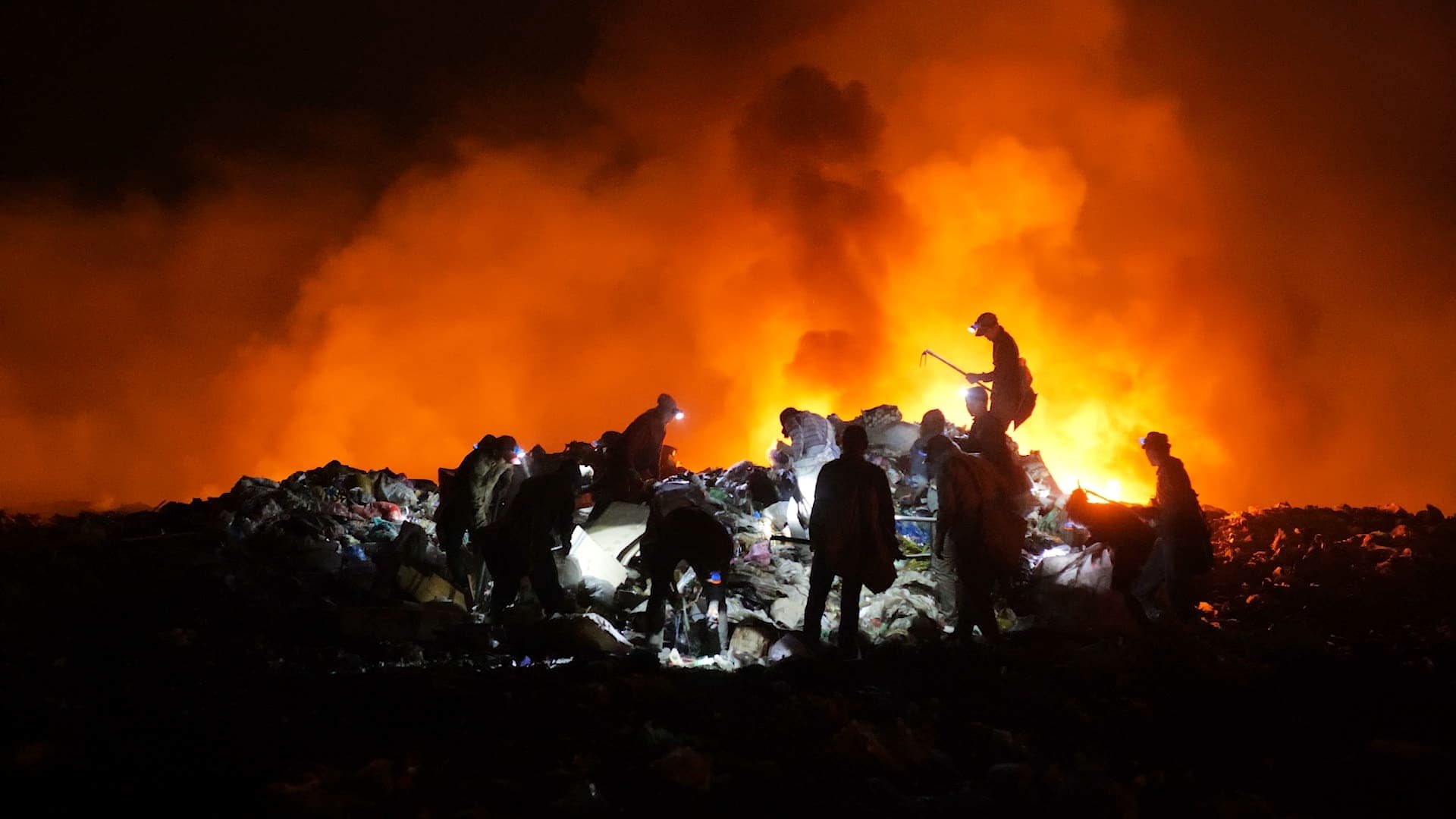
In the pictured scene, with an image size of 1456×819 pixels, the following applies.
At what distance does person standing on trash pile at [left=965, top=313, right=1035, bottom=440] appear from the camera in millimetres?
7410

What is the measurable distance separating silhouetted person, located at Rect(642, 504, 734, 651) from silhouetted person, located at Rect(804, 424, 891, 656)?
773mm

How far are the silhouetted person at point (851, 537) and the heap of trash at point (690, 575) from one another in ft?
1.19

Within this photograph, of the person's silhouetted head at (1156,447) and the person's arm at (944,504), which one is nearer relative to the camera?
the person's arm at (944,504)

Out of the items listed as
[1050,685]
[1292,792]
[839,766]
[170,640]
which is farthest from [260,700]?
[1292,792]

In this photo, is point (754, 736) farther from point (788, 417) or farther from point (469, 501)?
point (788, 417)

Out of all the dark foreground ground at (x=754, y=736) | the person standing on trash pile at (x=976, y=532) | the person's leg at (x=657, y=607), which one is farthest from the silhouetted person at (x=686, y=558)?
the person standing on trash pile at (x=976, y=532)

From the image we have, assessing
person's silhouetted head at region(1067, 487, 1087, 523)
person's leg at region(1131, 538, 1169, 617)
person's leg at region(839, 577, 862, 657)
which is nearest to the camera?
person's leg at region(839, 577, 862, 657)

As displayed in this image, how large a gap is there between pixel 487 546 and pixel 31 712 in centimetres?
340

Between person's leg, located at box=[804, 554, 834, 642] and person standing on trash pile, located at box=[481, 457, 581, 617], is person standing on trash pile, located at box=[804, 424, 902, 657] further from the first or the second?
person standing on trash pile, located at box=[481, 457, 581, 617]

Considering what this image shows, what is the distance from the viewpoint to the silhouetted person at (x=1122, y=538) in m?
5.70

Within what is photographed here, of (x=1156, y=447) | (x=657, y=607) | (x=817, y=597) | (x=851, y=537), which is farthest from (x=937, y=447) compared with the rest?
(x=657, y=607)

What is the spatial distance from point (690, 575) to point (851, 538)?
2796mm

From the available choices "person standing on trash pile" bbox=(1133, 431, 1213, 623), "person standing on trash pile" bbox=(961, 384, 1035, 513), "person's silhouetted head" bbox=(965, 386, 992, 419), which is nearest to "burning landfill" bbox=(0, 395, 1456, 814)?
"person standing on trash pile" bbox=(961, 384, 1035, 513)

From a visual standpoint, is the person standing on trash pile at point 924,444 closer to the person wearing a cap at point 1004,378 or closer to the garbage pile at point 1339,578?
the person wearing a cap at point 1004,378
